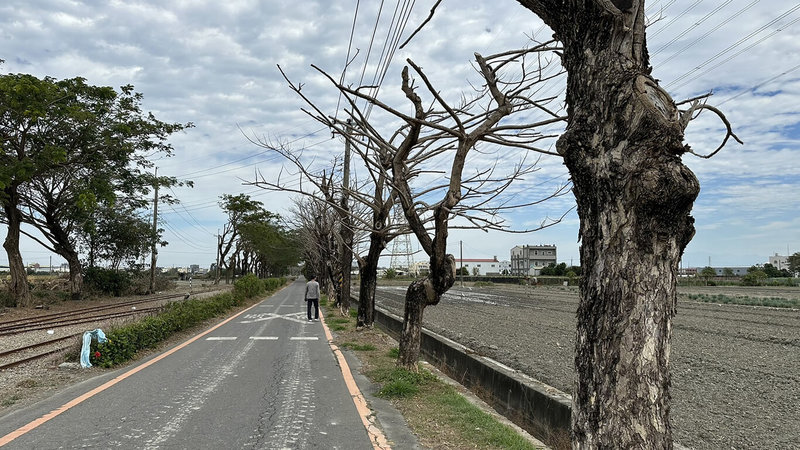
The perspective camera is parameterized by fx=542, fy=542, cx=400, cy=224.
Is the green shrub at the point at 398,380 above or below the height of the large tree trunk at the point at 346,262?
below

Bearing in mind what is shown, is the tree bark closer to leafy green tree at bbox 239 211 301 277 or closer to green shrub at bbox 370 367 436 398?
green shrub at bbox 370 367 436 398

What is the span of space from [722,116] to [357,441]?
4430 millimetres

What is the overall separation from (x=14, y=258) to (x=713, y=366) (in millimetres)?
27235

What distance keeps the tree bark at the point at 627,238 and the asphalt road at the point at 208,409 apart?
3.19 m

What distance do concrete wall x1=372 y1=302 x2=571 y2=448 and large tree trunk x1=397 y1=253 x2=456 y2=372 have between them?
1074 millimetres

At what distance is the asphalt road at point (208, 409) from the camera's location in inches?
217

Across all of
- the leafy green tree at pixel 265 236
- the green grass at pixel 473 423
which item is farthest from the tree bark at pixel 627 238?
the leafy green tree at pixel 265 236

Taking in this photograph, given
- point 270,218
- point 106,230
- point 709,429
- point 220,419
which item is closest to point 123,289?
point 106,230

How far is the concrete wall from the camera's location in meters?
6.12

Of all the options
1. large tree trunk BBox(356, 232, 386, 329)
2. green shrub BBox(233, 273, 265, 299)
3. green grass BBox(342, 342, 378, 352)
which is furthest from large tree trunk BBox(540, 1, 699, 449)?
green shrub BBox(233, 273, 265, 299)

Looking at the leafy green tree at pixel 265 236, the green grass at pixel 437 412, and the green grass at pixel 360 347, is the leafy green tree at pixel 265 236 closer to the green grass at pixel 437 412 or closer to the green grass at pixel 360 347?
the green grass at pixel 360 347

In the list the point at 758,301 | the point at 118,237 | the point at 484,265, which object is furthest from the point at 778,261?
the point at 118,237

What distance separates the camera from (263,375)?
9062 millimetres

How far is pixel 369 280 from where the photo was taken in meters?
15.6
